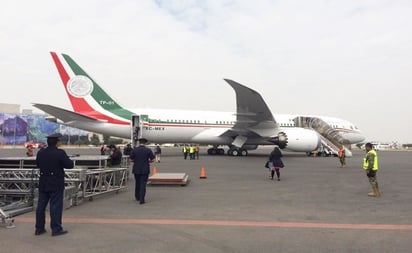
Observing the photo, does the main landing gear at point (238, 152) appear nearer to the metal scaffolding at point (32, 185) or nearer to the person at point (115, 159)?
the person at point (115, 159)

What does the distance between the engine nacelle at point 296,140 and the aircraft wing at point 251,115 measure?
4.42 ft

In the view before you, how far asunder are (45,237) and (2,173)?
4.06 metres

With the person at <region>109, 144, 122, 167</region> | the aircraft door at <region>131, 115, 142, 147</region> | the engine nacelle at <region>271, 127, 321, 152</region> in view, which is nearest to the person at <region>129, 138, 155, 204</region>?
the person at <region>109, 144, 122, 167</region>

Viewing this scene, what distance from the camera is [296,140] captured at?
25.5 m

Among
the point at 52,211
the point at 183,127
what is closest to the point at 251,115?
the point at 183,127

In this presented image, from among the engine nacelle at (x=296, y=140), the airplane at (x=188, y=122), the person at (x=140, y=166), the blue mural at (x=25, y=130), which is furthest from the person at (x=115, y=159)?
the blue mural at (x=25, y=130)

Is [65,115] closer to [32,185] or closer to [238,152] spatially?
[238,152]

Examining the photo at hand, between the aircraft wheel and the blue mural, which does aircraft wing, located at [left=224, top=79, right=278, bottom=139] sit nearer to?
the aircraft wheel

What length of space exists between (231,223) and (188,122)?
2278 cm

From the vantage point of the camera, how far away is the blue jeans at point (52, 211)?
5.69 meters

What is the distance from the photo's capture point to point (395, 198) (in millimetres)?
9633

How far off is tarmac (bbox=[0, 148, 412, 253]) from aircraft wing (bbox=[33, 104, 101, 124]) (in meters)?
14.4

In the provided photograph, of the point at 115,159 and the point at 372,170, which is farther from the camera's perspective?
the point at 115,159

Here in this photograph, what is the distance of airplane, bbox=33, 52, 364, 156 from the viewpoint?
25.4 meters
